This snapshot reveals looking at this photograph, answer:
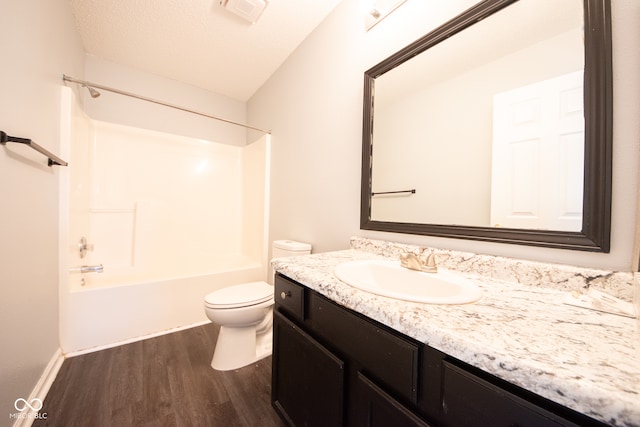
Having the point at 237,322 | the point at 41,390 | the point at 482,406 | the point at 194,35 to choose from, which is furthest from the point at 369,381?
the point at 194,35

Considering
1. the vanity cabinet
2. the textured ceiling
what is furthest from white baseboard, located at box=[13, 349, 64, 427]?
the textured ceiling

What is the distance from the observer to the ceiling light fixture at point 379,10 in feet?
3.61

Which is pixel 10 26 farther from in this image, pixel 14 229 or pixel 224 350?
pixel 224 350

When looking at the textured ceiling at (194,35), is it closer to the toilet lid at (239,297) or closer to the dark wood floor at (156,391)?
the toilet lid at (239,297)

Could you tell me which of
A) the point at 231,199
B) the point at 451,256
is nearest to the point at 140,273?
the point at 231,199

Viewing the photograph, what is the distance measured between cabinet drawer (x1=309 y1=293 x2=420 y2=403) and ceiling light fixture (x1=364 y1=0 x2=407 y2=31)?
1396 millimetres

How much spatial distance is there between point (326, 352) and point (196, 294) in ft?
5.45

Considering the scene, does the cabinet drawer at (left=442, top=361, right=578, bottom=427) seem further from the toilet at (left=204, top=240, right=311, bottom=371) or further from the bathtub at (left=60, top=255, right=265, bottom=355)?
the bathtub at (left=60, top=255, right=265, bottom=355)

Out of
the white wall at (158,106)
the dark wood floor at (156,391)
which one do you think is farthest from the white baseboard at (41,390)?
the white wall at (158,106)

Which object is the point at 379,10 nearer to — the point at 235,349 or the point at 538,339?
the point at 538,339

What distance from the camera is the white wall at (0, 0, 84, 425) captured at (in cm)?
87

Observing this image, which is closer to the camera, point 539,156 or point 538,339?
point 538,339

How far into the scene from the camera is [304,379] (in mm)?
828

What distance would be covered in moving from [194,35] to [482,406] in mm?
2512
